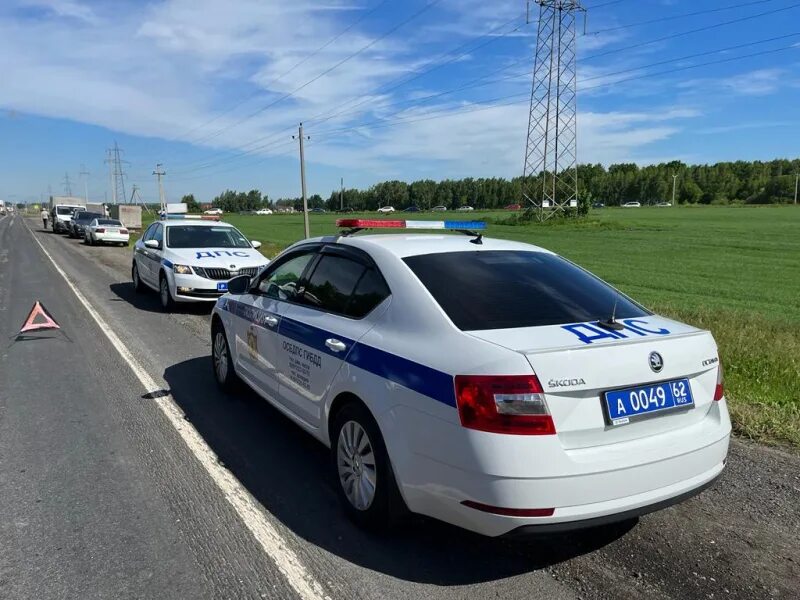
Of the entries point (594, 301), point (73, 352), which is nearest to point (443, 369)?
point (594, 301)

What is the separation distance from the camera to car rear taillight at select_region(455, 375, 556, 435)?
2.64m

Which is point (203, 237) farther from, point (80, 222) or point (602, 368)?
point (80, 222)

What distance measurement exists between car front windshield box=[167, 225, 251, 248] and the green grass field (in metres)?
8.08

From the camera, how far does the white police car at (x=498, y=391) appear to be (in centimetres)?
266

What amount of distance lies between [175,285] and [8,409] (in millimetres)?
5317

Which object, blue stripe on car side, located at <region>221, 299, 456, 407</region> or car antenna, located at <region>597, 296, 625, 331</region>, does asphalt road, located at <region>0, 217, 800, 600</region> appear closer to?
blue stripe on car side, located at <region>221, 299, 456, 407</region>

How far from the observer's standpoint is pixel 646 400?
2.86 meters

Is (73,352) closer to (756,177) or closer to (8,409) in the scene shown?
(8,409)

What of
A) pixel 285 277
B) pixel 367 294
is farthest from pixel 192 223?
pixel 367 294

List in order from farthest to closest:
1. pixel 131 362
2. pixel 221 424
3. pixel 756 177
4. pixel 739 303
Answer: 1. pixel 756 177
2. pixel 739 303
3. pixel 131 362
4. pixel 221 424

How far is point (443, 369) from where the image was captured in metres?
2.84

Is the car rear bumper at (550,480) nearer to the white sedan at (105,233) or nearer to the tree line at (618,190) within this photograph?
the white sedan at (105,233)

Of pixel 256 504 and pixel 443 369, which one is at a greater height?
pixel 443 369

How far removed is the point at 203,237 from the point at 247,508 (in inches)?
371
